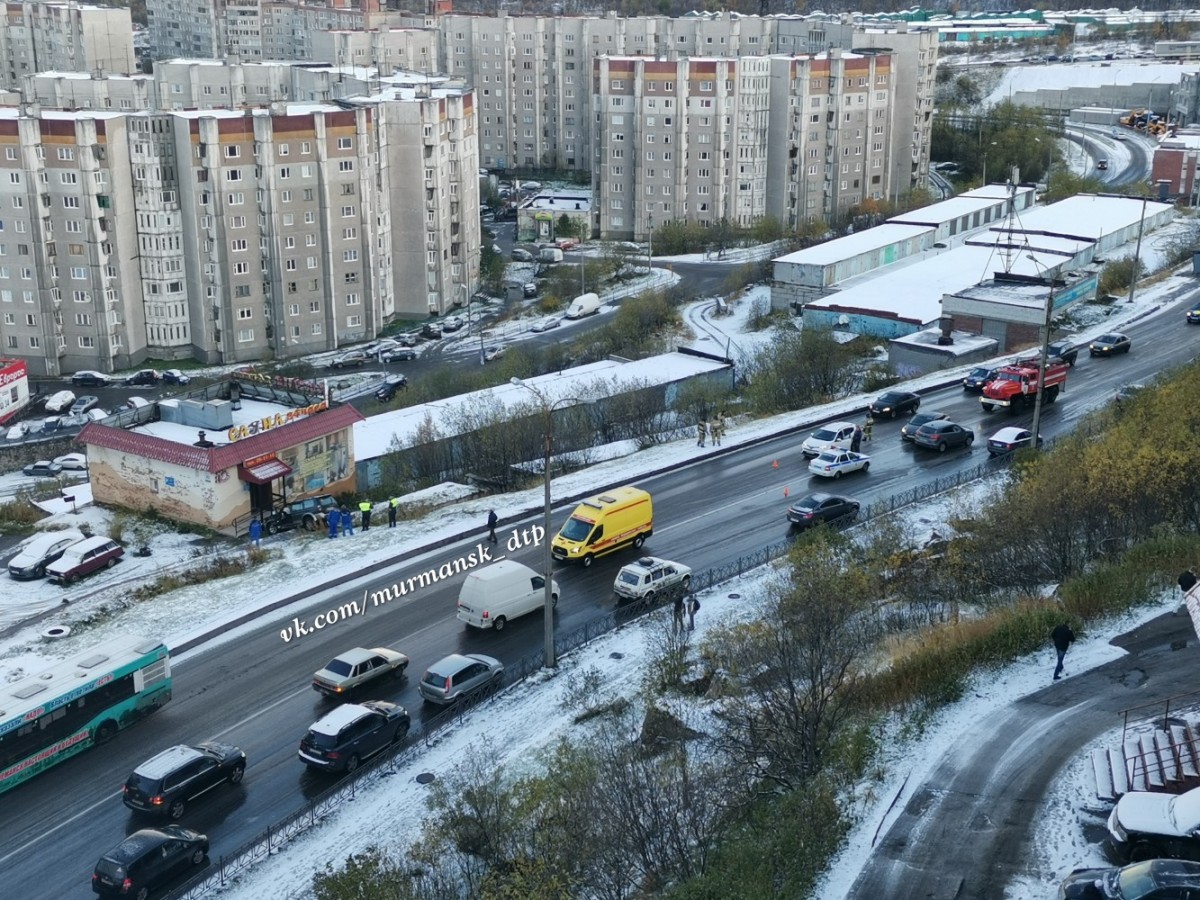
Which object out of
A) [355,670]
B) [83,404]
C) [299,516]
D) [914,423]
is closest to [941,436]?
[914,423]

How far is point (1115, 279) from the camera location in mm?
61906

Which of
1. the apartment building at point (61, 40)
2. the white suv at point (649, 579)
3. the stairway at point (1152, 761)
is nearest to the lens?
the stairway at point (1152, 761)

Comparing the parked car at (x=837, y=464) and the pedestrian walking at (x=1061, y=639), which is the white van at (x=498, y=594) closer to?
the pedestrian walking at (x=1061, y=639)

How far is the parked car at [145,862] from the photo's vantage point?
19.0 meters

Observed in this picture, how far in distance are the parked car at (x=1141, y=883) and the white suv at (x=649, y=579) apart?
1285 cm

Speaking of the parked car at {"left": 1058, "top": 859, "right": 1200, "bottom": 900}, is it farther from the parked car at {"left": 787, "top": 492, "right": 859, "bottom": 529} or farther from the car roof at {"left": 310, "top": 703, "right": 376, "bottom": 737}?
the parked car at {"left": 787, "top": 492, "right": 859, "bottom": 529}

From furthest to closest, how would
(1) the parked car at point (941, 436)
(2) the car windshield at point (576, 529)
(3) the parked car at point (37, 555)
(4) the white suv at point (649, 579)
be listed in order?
(1) the parked car at point (941, 436)
(3) the parked car at point (37, 555)
(2) the car windshield at point (576, 529)
(4) the white suv at point (649, 579)

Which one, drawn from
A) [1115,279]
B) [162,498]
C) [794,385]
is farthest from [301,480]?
[1115,279]

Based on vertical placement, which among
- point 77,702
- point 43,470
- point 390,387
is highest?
point 77,702

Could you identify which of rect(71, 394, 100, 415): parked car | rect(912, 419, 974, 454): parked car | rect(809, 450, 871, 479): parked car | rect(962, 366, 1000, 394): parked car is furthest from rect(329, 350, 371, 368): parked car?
rect(912, 419, 974, 454): parked car

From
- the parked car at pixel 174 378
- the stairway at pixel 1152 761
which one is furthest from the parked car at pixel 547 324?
the stairway at pixel 1152 761

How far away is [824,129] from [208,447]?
67.9 metres

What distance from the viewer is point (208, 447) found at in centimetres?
3425

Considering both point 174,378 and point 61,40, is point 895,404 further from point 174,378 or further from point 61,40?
point 61,40
